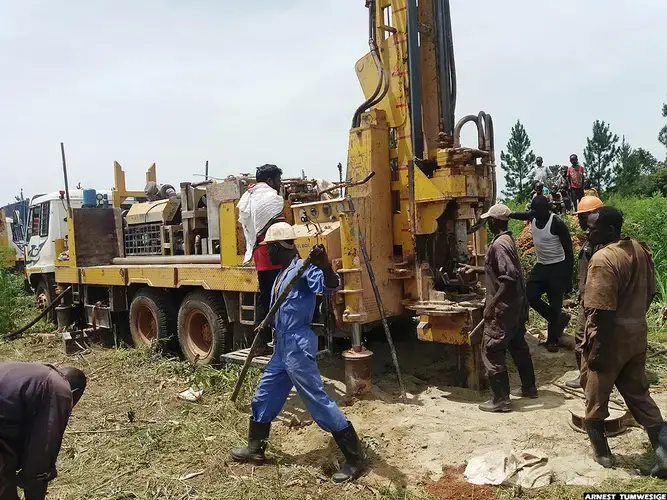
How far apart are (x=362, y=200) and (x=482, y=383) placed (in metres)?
2.03

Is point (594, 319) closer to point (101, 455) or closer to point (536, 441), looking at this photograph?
point (536, 441)

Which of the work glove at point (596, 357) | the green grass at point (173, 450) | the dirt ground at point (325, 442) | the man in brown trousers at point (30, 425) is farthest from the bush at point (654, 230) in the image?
the man in brown trousers at point (30, 425)

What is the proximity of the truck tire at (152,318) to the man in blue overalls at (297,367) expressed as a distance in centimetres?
364

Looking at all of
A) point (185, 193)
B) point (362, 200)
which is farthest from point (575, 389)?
point (185, 193)

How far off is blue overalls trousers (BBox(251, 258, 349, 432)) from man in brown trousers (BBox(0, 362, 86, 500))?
5.17ft

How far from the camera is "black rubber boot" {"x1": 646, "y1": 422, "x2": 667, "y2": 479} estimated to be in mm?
3391

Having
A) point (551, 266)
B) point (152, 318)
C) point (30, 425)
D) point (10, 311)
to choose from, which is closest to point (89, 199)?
point (10, 311)

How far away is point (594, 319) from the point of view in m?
3.50

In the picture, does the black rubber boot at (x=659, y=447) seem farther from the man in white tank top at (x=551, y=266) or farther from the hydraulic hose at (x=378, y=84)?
the hydraulic hose at (x=378, y=84)

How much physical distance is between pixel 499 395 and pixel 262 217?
266 centimetres

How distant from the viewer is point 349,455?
377cm

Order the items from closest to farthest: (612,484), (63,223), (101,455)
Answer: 1. (612,484)
2. (101,455)
3. (63,223)

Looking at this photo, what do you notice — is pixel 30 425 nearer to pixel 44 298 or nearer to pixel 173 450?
pixel 173 450

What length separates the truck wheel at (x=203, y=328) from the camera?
665 cm
